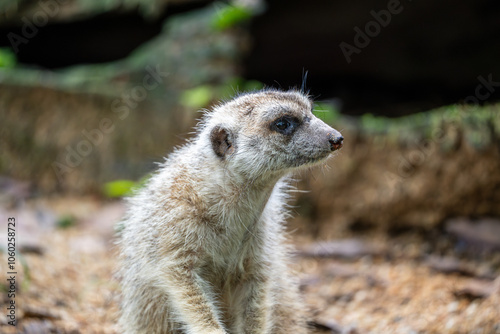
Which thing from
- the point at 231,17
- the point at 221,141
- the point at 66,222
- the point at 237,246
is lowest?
the point at 66,222

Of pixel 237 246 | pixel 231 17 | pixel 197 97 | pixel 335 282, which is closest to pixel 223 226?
pixel 237 246

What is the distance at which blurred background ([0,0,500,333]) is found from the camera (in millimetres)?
6555

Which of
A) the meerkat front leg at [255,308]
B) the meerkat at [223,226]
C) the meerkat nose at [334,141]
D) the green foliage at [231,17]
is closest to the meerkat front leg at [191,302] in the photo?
the meerkat at [223,226]

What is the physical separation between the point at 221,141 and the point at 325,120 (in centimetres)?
410

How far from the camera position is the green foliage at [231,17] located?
10141 mm

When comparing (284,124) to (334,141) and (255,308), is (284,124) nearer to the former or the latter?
(334,141)

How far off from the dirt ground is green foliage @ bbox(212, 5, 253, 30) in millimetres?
4401

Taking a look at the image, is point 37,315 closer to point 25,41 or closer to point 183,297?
point 183,297

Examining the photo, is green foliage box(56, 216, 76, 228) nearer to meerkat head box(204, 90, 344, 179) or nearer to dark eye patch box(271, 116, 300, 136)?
meerkat head box(204, 90, 344, 179)

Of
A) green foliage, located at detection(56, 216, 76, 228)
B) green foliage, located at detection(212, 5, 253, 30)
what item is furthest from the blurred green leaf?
green foliage, located at detection(56, 216, 76, 228)

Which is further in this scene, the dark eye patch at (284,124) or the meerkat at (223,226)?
the dark eye patch at (284,124)

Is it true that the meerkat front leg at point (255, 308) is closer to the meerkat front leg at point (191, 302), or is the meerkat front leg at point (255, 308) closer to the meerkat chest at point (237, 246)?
the meerkat chest at point (237, 246)

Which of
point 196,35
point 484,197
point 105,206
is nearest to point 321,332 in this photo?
point 484,197

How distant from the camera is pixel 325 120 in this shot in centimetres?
837
